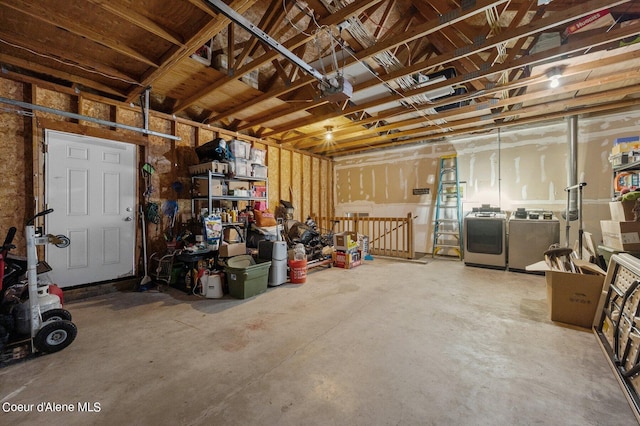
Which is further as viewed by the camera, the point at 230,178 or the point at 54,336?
the point at 230,178

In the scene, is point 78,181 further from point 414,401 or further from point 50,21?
point 414,401

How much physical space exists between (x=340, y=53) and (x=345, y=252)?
3318mm

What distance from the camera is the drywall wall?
452 cm

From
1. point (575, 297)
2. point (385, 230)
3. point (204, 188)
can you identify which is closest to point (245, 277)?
point (204, 188)

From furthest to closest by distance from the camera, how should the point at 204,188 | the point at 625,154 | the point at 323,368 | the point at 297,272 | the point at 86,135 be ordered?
1. the point at 204,188
2. the point at 297,272
3. the point at 86,135
4. the point at 625,154
5. the point at 323,368

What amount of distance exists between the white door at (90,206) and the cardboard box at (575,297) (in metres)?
5.41

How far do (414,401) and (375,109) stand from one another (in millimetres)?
4028

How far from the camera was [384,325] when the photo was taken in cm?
247

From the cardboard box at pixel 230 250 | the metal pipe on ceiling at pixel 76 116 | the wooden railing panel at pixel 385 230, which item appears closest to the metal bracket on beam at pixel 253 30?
the cardboard box at pixel 230 250

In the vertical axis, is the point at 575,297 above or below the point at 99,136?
below

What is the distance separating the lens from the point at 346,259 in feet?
15.9

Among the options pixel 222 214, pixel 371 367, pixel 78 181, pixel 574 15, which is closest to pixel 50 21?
pixel 78 181

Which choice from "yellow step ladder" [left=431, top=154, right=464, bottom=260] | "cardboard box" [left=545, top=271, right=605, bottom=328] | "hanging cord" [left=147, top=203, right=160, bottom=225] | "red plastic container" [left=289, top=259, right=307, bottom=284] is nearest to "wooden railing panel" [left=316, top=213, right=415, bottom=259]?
"yellow step ladder" [left=431, top=154, right=464, bottom=260]

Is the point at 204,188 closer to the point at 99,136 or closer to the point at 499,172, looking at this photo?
the point at 99,136
